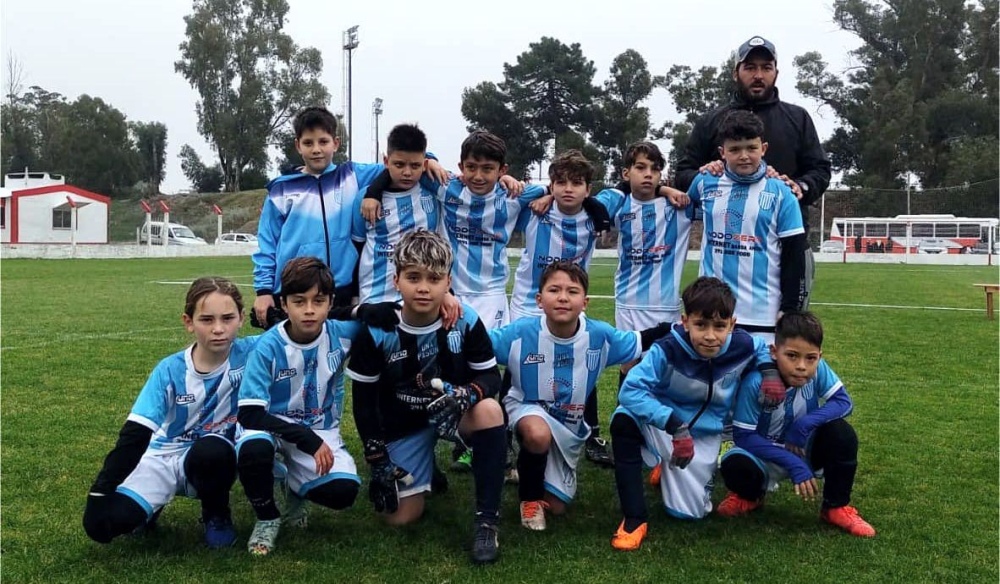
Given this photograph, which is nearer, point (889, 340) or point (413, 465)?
point (413, 465)

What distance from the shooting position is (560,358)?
11.8ft

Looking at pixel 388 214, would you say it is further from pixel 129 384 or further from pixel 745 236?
pixel 129 384

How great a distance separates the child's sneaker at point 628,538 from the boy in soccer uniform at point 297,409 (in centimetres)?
104

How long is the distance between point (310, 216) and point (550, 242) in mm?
1237

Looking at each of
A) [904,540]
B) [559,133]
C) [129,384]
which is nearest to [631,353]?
[904,540]

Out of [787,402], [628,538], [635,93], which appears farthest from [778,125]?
[635,93]

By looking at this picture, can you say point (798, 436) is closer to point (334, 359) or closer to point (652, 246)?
point (652, 246)

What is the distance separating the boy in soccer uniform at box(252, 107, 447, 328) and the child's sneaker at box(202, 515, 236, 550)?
100cm

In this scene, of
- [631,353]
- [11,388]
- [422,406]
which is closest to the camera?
[422,406]

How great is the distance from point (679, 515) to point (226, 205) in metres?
46.8

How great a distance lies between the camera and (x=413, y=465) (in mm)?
3449

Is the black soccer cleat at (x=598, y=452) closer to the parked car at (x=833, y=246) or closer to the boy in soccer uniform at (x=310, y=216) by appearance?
the boy in soccer uniform at (x=310, y=216)

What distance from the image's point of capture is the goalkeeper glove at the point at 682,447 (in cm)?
312

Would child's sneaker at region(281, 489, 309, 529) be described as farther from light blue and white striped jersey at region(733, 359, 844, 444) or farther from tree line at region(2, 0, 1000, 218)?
tree line at region(2, 0, 1000, 218)
